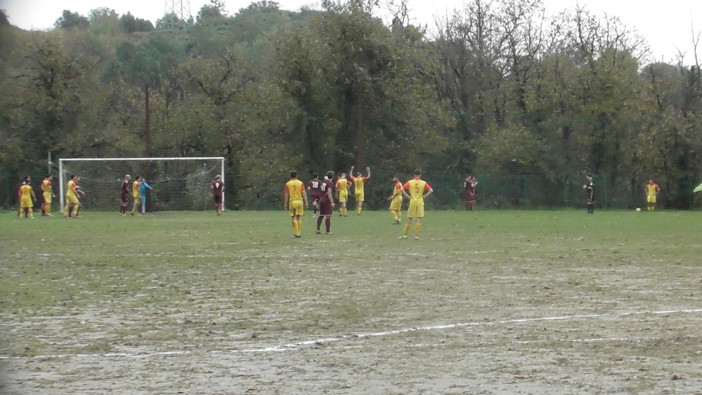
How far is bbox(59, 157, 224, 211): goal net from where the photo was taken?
2060 inches

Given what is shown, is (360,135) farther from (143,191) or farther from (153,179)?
(143,191)

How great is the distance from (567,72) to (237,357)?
58.3 m

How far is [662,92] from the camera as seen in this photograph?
62500 mm

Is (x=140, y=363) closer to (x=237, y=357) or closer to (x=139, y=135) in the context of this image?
(x=237, y=357)

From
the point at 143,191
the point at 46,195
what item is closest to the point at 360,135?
the point at 143,191

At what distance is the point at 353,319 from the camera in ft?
38.3

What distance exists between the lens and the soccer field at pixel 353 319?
8227 mm

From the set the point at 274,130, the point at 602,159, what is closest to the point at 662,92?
the point at 602,159

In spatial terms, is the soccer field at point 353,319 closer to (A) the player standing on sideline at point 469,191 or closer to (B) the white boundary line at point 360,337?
(B) the white boundary line at point 360,337

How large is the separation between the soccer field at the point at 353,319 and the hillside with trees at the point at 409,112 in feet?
119

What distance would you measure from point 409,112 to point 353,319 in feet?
160

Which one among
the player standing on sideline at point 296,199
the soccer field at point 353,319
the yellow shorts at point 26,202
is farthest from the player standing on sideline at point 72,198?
the soccer field at point 353,319

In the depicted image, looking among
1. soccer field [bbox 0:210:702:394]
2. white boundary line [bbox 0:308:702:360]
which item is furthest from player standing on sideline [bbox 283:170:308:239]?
white boundary line [bbox 0:308:702:360]

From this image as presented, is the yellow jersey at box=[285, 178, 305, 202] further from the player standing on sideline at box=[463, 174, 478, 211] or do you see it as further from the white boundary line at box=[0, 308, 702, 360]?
the player standing on sideline at box=[463, 174, 478, 211]
